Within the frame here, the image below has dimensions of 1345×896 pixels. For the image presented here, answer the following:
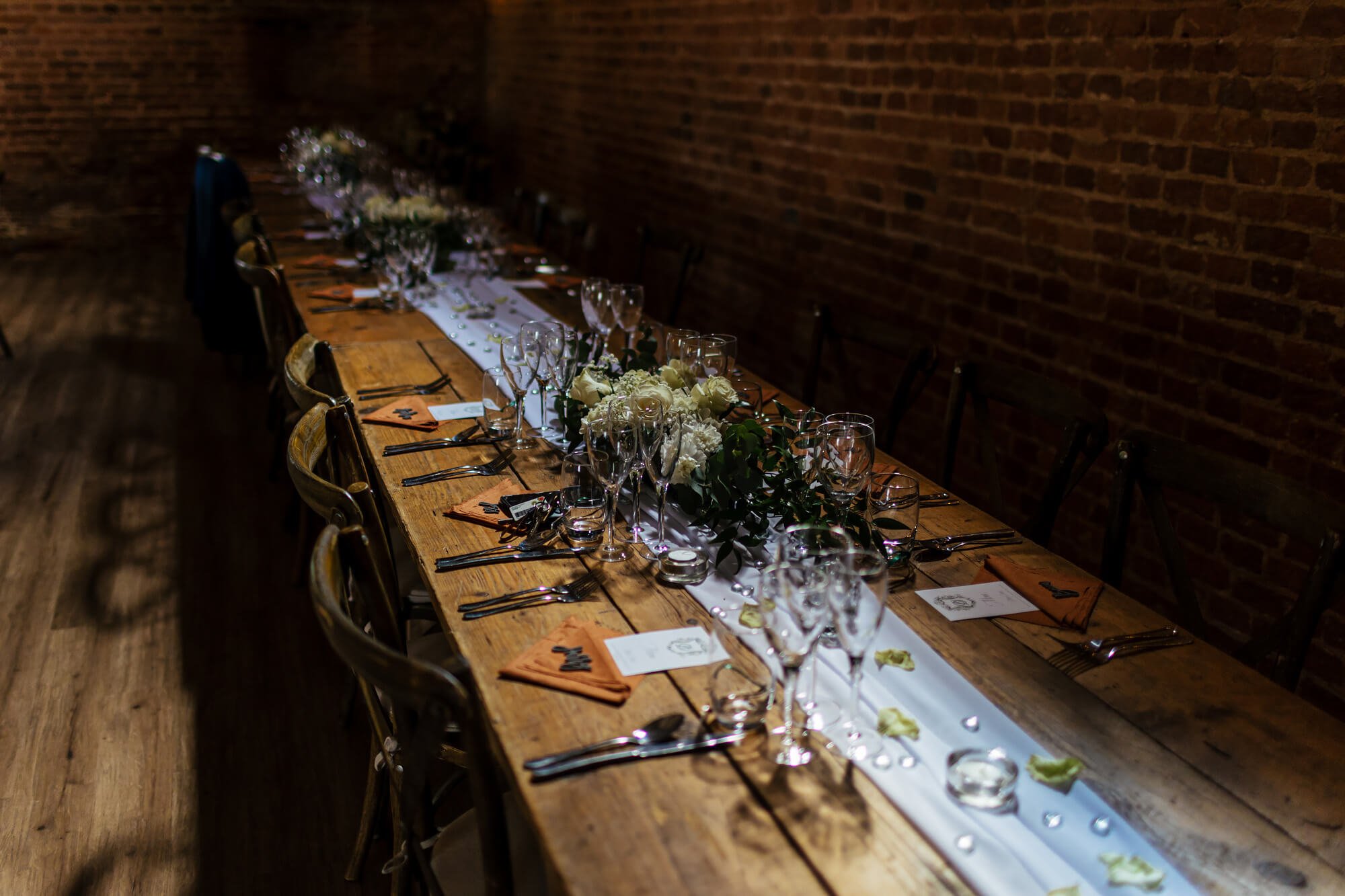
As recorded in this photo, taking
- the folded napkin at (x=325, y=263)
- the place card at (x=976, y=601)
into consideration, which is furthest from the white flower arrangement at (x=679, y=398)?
the folded napkin at (x=325, y=263)

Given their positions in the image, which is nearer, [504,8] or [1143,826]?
[1143,826]

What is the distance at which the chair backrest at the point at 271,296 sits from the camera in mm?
3215

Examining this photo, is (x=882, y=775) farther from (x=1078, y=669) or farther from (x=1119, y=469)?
(x=1119, y=469)

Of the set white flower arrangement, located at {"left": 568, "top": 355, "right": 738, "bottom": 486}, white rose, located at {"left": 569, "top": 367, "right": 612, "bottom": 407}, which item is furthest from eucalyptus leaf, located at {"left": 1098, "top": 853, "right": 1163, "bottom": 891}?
white rose, located at {"left": 569, "top": 367, "right": 612, "bottom": 407}

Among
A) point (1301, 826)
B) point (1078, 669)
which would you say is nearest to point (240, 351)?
point (1078, 669)

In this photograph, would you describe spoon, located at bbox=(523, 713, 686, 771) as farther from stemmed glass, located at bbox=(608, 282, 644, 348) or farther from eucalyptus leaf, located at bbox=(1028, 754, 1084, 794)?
stemmed glass, located at bbox=(608, 282, 644, 348)

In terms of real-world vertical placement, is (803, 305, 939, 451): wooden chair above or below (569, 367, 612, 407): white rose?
below

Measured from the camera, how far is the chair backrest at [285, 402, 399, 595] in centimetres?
163

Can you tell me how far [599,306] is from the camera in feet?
9.66

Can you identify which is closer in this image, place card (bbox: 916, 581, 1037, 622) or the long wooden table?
the long wooden table

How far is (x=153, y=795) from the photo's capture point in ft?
7.95

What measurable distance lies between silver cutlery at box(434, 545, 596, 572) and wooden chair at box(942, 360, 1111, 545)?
986 millimetres

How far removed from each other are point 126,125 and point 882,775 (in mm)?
8909

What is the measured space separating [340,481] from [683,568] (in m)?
0.94
